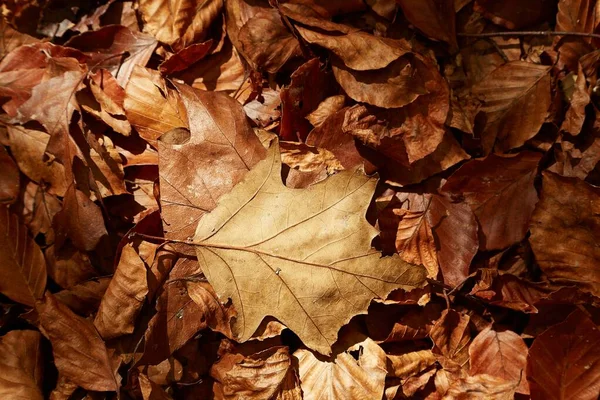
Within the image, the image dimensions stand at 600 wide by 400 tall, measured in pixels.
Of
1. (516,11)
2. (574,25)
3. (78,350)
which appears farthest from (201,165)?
(574,25)

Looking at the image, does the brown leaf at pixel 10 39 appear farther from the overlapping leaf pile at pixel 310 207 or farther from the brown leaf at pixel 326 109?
the brown leaf at pixel 326 109

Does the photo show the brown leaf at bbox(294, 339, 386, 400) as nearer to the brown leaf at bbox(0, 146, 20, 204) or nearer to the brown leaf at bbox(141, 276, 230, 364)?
the brown leaf at bbox(141, 276, 230, 364)

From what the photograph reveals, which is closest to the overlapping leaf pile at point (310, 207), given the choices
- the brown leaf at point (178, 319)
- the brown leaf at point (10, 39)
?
the brown leaf at point (178, 319)

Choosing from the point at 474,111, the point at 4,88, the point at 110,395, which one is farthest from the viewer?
the point at 4,88

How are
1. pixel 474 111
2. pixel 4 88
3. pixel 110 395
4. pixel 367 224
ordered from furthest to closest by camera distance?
pixel 4 88 → pixel 474 111 → pixel 110 395 → pixel 367 224

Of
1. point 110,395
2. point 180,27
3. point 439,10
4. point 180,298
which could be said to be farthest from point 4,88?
point 439,10

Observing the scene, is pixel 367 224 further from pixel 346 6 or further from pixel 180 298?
pixel 346 6
